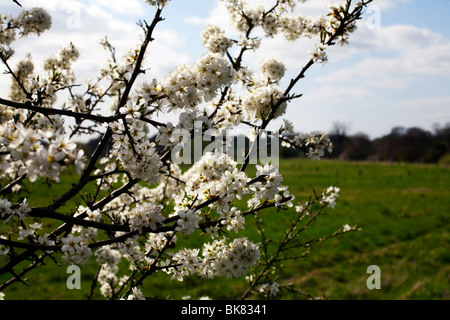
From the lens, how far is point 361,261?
11.8 m

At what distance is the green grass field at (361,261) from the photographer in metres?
9.23

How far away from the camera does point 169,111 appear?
270cm

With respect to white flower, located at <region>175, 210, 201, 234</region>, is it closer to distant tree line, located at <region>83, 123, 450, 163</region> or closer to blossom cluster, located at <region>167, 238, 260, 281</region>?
blossom cluster, located at <region>167, 238, 260, 281</region>

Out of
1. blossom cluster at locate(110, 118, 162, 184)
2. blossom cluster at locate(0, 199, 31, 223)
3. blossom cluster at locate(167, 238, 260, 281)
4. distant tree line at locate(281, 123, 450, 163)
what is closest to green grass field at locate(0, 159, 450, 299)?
blossom cluster at locate(167, 238, 260, 281)

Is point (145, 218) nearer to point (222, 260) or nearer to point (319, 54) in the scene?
point (222, 260)

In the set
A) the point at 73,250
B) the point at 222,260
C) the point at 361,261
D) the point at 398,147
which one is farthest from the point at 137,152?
the point at 398,147

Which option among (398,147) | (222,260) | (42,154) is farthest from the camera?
(398,147)

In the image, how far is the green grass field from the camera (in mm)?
9234

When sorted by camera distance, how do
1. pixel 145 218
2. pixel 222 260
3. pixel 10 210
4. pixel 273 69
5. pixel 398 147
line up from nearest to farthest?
pixel 10 210, pixel 145 218, pixel 222 260, pixel 273 69, pixel 398 147

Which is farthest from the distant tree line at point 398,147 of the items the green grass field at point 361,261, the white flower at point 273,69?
the white flower at point 273,69
